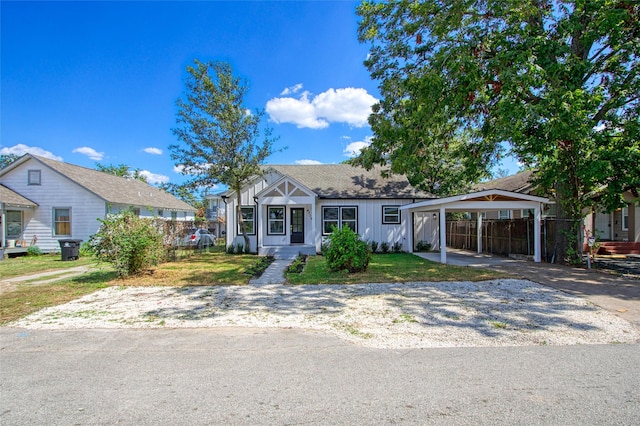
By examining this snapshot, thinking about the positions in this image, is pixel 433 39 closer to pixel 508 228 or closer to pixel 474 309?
pixel 508 228

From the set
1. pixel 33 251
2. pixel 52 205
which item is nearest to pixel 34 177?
pixel 52 205

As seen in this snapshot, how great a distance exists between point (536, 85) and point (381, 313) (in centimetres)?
914

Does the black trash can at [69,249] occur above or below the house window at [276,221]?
below

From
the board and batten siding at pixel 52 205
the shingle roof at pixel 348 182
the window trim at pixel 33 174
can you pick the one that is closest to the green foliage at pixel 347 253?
the shingle roof at pixel 348 182

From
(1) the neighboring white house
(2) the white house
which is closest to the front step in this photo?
(2) the white house

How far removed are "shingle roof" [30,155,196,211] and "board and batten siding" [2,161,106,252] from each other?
0.43 meters

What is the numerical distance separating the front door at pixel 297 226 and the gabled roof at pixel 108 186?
10.1 m

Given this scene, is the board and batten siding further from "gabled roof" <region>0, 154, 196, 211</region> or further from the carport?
the carport

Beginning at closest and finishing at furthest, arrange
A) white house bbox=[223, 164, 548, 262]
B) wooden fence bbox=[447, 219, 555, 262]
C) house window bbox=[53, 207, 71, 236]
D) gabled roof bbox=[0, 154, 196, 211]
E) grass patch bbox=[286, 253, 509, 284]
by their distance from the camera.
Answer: grass patch bbox=[286, 253, 509, 284] → wooden fence bbox=[447, 219, 555, 262] → white house bbox=[223, 164, 548, 262] → house window bbox=[53, 207, 71, 236] → gabled roof bbox=[0, 154, 196, 211]

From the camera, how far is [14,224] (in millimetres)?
17812

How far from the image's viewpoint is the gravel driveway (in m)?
4.93

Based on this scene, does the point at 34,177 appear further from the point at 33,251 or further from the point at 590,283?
the point at 590,283

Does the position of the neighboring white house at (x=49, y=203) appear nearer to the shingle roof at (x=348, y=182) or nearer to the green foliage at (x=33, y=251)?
the green foliage at (x=33, y=251)

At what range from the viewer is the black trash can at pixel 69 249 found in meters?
15.3
